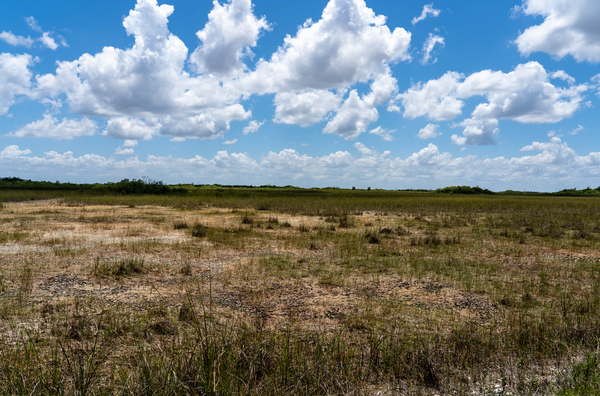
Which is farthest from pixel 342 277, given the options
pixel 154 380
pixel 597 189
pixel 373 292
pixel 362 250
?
pixel 597 189

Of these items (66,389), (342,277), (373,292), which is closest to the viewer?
(66,389)

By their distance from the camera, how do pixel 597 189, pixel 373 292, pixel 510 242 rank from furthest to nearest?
pixel 597 189
pixel 510 242
pixel 373 292

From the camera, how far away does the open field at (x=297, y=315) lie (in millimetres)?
3754

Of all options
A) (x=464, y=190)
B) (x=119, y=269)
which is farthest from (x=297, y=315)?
(x=464, y=190)

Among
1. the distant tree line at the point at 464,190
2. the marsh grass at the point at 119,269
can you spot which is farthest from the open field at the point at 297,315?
the distant tree line at the point at 464,190

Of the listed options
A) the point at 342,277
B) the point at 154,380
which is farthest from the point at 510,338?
the point at 154,380

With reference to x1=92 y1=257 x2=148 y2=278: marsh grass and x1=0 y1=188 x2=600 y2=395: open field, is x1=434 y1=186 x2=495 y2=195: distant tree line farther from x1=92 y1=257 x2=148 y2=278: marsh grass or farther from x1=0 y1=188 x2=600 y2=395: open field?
x1=92 y1=257 x2=148 y2=278: marsh grass

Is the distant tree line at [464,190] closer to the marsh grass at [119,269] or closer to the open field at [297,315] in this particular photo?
the open field at [297,315]

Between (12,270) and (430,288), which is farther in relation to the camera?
(12,270)

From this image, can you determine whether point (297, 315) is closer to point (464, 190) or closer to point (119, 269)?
point (119, 269)

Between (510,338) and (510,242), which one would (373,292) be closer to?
(510,338)

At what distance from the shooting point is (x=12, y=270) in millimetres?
8797

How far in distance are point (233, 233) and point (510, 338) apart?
12466 millimetres

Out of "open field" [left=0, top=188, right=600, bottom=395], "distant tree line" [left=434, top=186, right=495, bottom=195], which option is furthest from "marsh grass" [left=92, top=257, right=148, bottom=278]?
"distant tree line" [left=434, top=186, right=495, bottom=195]
